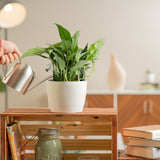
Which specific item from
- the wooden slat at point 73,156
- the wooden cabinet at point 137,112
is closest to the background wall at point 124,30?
the wooden cabinet at point 137,112

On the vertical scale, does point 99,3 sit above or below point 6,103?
above

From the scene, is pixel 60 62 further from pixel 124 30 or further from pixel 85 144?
pixel 124 30

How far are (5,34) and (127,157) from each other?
3.18 ft

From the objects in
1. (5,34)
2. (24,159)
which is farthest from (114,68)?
(24,159)

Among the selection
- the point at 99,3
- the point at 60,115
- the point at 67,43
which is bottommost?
the point at 60,115

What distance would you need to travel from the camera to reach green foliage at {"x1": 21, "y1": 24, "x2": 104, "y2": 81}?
60.1 inches

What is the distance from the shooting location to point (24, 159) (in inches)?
66.9

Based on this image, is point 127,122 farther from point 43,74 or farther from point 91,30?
point 43,74

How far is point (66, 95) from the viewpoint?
5.13 feet

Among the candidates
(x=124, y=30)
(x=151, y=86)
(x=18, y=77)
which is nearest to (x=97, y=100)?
(x=151, y=86)

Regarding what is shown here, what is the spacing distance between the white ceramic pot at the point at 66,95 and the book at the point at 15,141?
8.5 inches

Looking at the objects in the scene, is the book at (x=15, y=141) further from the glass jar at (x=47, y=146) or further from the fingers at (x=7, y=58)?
the fingers at (x=7, y=58)

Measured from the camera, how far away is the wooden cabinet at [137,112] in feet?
15.3

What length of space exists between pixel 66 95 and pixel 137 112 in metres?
3.27
